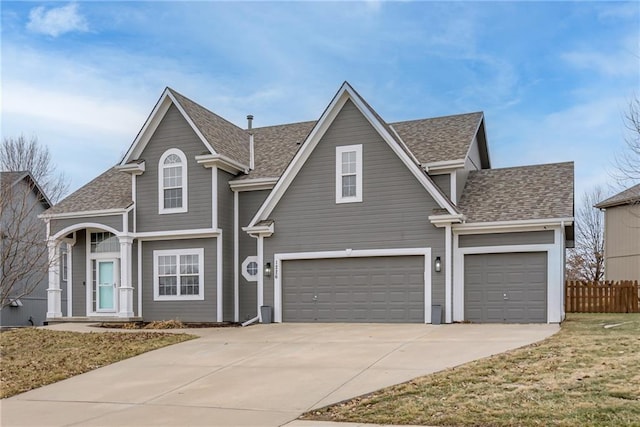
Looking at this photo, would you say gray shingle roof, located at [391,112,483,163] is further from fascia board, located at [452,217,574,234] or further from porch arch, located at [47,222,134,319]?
porch arch, located at [47,222,134,319]

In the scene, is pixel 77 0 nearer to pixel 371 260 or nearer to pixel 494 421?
pixel 371 260

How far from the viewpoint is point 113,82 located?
806 inches

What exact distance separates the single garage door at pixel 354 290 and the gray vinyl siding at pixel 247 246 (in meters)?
1.94

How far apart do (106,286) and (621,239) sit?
2517cm

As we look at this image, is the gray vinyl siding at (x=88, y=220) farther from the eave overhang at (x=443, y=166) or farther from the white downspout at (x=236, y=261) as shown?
the eave overhang at (x=443, y=166)

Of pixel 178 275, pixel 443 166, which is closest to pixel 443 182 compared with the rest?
pixel 443 166

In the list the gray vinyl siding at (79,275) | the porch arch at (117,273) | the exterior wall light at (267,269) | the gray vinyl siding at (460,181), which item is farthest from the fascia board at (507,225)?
the gray vinyl siding at (79,275)

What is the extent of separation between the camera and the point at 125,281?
2148 cm

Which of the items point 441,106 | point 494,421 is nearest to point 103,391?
point 494,421

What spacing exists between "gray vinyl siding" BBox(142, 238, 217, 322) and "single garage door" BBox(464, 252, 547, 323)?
843cm

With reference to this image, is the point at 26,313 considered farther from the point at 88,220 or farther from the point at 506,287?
the point at 506,287

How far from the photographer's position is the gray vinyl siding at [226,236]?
830 inches

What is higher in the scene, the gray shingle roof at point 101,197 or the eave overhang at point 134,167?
the eave overhang at point 134,167

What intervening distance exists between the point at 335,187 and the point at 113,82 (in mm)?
8208
